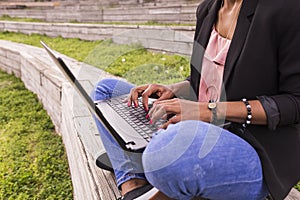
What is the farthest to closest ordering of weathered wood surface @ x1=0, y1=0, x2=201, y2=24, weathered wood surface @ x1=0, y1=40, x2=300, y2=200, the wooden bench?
1. the wooden bench
2. weathered wood surface @ x1=0, y1=0, x2=201, y2=24
3. weathered wood surface @ x1=0, y1=40, x2=300, y2=200

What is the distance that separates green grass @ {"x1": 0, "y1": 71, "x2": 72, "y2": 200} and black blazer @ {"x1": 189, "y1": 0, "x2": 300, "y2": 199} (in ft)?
3.97

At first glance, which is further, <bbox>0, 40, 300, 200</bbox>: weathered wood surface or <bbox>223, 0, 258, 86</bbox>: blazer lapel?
<bbox>0, 40, 300, 200</bbox>: weathered wood surface

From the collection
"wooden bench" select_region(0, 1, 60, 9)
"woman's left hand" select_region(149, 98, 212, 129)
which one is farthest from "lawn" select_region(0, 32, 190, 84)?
"wooden bench" select_region(0, 1, 60, 9)

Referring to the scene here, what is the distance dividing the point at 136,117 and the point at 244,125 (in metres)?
0.32

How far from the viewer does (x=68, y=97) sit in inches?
79.2

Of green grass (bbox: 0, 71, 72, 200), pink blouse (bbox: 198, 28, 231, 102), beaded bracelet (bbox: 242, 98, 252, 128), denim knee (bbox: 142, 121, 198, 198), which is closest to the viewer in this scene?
denim knee (bbox: 142, 121, 198, 198)

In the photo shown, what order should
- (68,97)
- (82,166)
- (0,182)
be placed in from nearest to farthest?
(82,166), (0,182), (68,97)

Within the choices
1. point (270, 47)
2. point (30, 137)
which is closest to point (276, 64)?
point (270, 47)

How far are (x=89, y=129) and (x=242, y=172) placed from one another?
1.00 meters

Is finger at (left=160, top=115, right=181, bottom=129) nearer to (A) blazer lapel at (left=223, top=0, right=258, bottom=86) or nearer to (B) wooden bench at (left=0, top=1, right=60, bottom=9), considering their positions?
(A) blazer lapel at (left=223, top=0, right=258, bottom=86)

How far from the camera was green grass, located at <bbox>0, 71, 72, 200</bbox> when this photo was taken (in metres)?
1.82

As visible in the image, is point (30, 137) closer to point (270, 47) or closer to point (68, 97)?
point (68, 97)

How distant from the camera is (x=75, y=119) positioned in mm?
1769

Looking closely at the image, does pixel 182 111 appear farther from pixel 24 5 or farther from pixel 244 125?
pixel 24 5
